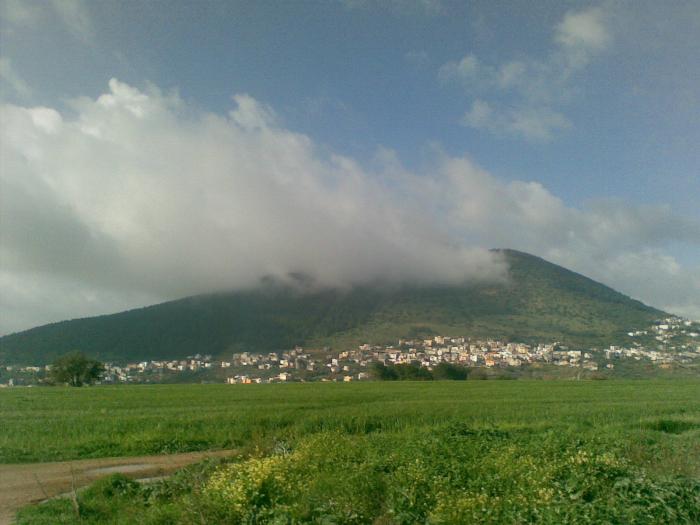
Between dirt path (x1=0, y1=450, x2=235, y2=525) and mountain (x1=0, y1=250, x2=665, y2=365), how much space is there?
12266cm

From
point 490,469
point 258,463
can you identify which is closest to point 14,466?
point 258,463

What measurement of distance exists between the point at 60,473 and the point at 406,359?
365 ft

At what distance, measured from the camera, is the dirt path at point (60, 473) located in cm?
1144

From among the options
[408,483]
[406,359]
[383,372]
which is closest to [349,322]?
[406,359]

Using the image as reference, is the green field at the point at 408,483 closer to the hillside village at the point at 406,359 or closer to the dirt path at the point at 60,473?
the dirt path at the point at 60,473

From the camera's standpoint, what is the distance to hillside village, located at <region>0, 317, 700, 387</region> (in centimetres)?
10694

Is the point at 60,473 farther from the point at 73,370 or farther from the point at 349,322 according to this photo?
the point at 349,322

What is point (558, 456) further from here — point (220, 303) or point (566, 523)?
point (220, 303)

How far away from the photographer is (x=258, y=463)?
10219 millimetres

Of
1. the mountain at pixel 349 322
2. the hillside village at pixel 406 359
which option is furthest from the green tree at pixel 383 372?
the mountain at pixel 349 322

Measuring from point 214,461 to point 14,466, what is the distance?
7.23 m

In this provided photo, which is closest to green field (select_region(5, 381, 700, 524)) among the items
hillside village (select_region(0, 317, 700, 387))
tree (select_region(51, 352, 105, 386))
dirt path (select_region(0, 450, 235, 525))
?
dirt path (select_region(0, 450, 235, 525))

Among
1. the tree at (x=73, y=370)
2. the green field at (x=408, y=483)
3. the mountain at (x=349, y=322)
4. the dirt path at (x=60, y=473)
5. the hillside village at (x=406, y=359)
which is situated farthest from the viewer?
the mountain at (x=349, y=322)

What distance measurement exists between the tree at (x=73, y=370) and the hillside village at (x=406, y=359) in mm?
9700
